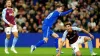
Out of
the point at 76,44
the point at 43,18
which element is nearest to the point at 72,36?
the point at 76,44

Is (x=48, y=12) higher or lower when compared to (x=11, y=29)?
higher

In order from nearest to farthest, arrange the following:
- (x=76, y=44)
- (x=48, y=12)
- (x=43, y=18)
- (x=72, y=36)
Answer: (x=76, y=44) → (x=72, y=36) → (x=43, y=18) → (x=48, y=12)

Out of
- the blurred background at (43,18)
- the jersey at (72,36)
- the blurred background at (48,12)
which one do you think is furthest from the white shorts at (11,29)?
the blurred background at (48,12)

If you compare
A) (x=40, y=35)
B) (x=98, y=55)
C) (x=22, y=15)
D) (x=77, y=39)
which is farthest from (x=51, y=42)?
(x=77, y=39)

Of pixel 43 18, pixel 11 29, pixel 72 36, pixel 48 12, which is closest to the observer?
pixel 72 36

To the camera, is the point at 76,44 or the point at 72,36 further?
the point at 72,36

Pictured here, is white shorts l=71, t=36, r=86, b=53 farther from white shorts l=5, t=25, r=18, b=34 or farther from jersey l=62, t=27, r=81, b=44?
white shorts l=5, t=25, r=18, b=34

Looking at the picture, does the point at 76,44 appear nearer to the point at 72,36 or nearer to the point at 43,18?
the point at 72,36

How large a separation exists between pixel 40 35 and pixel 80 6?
378 cm

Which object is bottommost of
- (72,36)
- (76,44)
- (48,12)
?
(76,44)

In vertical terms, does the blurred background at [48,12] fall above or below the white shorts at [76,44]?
above

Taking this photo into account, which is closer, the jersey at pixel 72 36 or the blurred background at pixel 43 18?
the jersey at pixel 72 36

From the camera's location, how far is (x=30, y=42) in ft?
71.1

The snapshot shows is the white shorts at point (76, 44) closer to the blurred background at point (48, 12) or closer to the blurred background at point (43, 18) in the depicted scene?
the blurred background at point (43, 18)
